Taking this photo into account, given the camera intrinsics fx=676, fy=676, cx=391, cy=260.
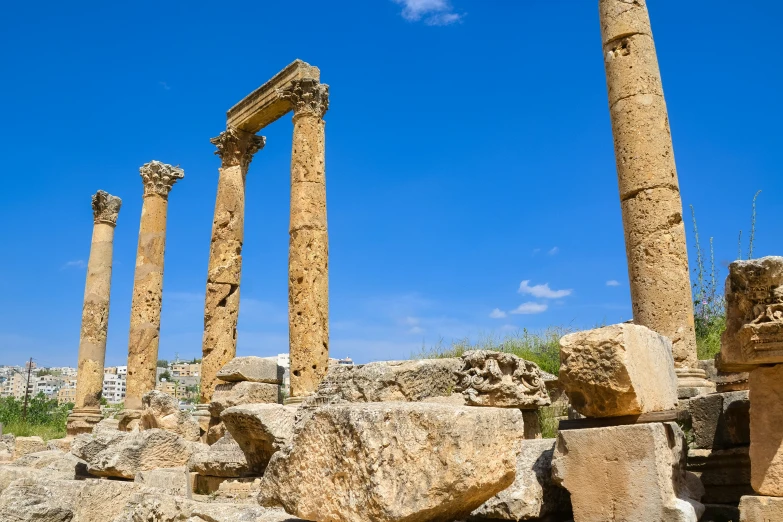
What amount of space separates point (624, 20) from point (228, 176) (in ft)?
30.0

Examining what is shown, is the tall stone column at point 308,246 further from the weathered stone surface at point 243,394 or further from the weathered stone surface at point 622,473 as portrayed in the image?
the weathered stone surface at point 622,473

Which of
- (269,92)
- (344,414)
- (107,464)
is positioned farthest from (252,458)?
(269,92)

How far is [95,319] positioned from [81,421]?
289 centimetres

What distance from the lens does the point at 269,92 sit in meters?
14.0

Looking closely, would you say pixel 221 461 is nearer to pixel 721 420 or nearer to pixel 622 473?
pixel 622 473

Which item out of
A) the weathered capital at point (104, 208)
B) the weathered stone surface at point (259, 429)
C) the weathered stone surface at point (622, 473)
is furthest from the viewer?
the weathered capital at point (104, 208)

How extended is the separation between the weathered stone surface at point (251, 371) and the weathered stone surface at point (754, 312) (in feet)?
25.2

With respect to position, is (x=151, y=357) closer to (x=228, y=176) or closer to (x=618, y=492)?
(x=228, y=176)

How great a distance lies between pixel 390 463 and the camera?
323 centimetres

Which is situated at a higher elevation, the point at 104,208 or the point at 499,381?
the point at 104,208

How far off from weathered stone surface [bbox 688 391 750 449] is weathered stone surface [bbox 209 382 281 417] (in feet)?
21.5

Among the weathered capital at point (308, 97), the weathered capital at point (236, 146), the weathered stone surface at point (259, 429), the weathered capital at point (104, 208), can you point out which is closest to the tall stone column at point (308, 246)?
the weathered capital at point (308, 97)

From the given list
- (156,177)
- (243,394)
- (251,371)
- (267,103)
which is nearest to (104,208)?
(156,177)

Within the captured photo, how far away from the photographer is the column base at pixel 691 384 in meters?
7.80
